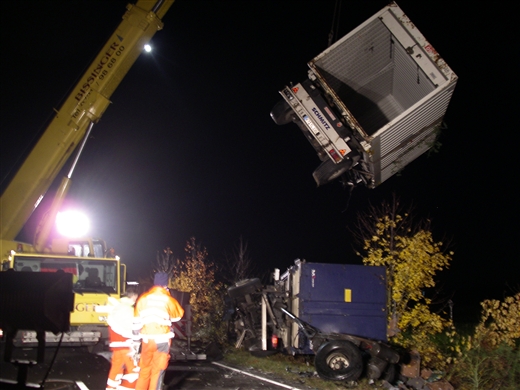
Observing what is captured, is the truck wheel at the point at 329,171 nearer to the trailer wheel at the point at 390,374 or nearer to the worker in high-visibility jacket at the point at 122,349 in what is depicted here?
the trailer wheel at the point at 390,374

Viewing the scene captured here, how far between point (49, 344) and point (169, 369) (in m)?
2.04

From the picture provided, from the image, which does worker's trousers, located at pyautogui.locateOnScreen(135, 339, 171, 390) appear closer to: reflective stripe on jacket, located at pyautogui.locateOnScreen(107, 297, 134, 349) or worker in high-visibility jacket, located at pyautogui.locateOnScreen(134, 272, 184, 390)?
worker in high-visibility jacket, located at pyautogui.locateOnScreen(134, 272, 184, 390)

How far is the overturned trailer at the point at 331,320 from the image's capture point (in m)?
8.45

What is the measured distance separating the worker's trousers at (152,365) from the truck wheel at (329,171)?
16.3 ft

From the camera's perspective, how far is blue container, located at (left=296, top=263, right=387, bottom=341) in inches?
372

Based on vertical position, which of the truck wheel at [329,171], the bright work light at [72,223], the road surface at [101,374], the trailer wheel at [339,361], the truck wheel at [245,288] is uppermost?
the truck wheel at [329,171]

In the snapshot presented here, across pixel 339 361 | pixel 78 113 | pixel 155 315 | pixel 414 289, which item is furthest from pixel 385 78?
pixel 155 315

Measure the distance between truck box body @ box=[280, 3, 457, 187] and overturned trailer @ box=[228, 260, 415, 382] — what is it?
223cm

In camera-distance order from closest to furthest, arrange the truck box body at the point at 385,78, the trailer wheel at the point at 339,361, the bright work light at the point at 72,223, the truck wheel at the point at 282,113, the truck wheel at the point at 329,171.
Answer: the trailer wheel at the point at 339,361, the truck box body at the point at 385,78, the truck wheel at the point at 329,171, the bright work light at the point at 72,223, the truck wheel at the point at 282,113

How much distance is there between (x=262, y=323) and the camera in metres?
10.6

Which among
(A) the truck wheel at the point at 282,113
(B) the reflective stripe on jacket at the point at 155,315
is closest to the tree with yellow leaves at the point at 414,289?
(A) the truck wheel at the point at 282,113

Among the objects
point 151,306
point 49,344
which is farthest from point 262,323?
point 151,306

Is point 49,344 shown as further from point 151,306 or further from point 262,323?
point 262,323

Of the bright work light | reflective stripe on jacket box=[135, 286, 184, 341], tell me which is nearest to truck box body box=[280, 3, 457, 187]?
the bright work light
